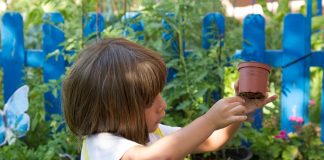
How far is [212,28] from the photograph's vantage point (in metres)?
3.69

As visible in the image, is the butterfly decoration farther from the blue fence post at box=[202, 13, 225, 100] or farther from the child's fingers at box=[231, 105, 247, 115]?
the child's fingers at box=[231, 105, 247, 115]

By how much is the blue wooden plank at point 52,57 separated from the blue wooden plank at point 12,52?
0.61 feet

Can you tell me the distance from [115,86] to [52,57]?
2.24 meters

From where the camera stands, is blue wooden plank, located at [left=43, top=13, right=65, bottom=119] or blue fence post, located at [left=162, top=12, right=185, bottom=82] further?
blue wooden plank, located at [left=43, top=13, right=65, bottom=119]

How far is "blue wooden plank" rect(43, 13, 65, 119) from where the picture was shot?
3.95m

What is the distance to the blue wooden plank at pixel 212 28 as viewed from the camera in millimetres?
3646

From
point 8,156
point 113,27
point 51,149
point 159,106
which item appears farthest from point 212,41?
point 159,106

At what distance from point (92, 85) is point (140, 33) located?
5.64 ft

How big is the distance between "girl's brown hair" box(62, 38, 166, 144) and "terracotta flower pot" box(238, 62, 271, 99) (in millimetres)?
265

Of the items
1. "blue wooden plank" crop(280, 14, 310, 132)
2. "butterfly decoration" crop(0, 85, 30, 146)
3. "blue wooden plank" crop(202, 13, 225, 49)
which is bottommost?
"butterfly decoration" crop(0, 85, 30, 146)

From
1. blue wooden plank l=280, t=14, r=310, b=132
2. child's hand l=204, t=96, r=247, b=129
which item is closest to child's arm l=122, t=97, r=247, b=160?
child's hand l=204, t=96, r=247, b=129

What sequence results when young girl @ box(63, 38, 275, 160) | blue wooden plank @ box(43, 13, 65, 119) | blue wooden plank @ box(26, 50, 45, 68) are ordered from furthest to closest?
blue wooden plank @ box(26, 50, 45, 68), blue wooden plank @ box(43, 13, 65, 119), young girl @ box(63, 38, 275, 160)

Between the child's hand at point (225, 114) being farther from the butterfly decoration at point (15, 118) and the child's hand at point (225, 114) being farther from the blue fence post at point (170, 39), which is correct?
the butterfly decoration at point (15, 118)

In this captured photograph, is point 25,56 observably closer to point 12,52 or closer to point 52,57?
point 12,52
